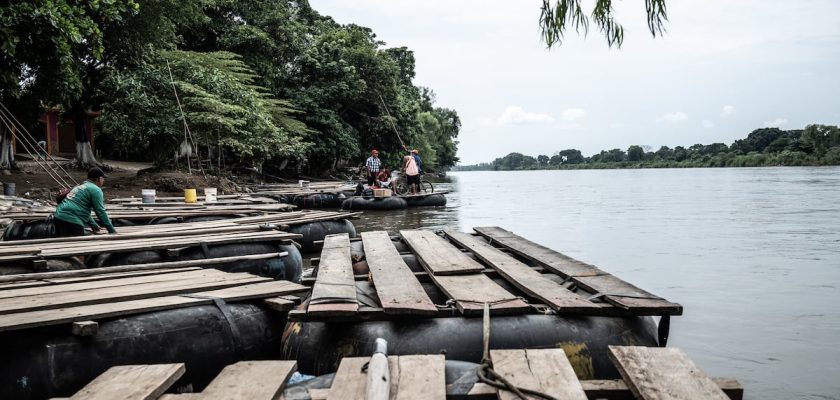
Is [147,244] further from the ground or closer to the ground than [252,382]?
further from the ground

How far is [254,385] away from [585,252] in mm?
9865

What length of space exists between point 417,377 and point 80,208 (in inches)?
246

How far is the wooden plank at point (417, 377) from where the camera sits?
8.18ft

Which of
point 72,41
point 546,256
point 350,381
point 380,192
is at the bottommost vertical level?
point 380,192

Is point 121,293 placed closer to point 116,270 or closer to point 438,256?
point 116,270

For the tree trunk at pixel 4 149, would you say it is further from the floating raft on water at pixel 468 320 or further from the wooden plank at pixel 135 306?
the floating raft on water at pixel 468 320

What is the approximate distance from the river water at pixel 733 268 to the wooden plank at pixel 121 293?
13.5 ft

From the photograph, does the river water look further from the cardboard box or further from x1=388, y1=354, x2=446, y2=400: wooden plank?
x1=388, y1=354, x2=446, y2=400: wooden plank

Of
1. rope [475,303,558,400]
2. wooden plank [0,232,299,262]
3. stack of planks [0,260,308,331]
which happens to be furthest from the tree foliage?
rope [475,303,558,400]

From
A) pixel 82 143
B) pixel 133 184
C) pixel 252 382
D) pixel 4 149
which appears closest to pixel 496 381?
pixel 252 382

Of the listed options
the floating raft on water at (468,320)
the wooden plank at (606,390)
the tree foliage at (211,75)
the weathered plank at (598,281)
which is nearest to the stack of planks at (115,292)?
the floating raft on water at (468,320)

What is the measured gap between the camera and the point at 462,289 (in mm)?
4066

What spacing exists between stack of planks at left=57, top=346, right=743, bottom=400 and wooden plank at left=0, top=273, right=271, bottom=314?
122 cm

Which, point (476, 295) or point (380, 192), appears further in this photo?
point (380, 192)
